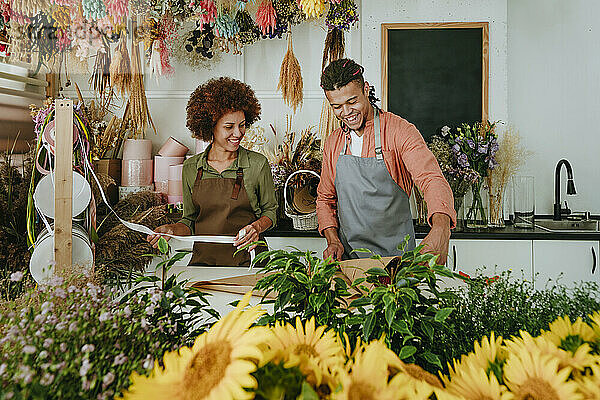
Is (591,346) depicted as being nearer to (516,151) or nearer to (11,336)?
(11,336)

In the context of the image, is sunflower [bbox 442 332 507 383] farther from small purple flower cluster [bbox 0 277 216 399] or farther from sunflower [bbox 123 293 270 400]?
small purple flower cluster [bbox 0 277 216 399]

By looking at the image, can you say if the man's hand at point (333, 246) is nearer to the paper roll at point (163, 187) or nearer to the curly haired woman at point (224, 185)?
the curly haired woman at point (224, 185)

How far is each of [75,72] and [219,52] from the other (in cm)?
102

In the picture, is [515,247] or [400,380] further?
[515,247]

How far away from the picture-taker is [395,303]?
26.7 inches

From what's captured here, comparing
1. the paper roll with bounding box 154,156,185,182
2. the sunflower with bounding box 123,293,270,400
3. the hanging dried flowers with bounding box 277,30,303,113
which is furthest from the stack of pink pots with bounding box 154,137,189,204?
the sunflower with bounding box 123,293,270,400

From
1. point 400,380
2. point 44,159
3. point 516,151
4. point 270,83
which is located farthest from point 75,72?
point 400,380

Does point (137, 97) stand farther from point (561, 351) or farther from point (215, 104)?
point (561, 351)

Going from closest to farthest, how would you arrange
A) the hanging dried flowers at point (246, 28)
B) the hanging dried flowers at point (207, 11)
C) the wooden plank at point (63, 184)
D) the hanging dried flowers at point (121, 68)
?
the wooden plank at point (63, 184)
the hanging dried flowers at point (207, 11)
the hanging dried flowers at point (121, 68)
the hanging dried flowers at point (246, 28)

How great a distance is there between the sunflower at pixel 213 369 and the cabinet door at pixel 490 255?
2755 mm

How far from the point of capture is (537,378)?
0.48 m

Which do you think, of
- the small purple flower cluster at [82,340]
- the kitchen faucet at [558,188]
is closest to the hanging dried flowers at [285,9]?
the kitchen faucet at [558,188]

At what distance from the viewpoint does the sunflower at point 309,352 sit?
469 millimetres

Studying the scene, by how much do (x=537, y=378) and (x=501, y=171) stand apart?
3.14 m
